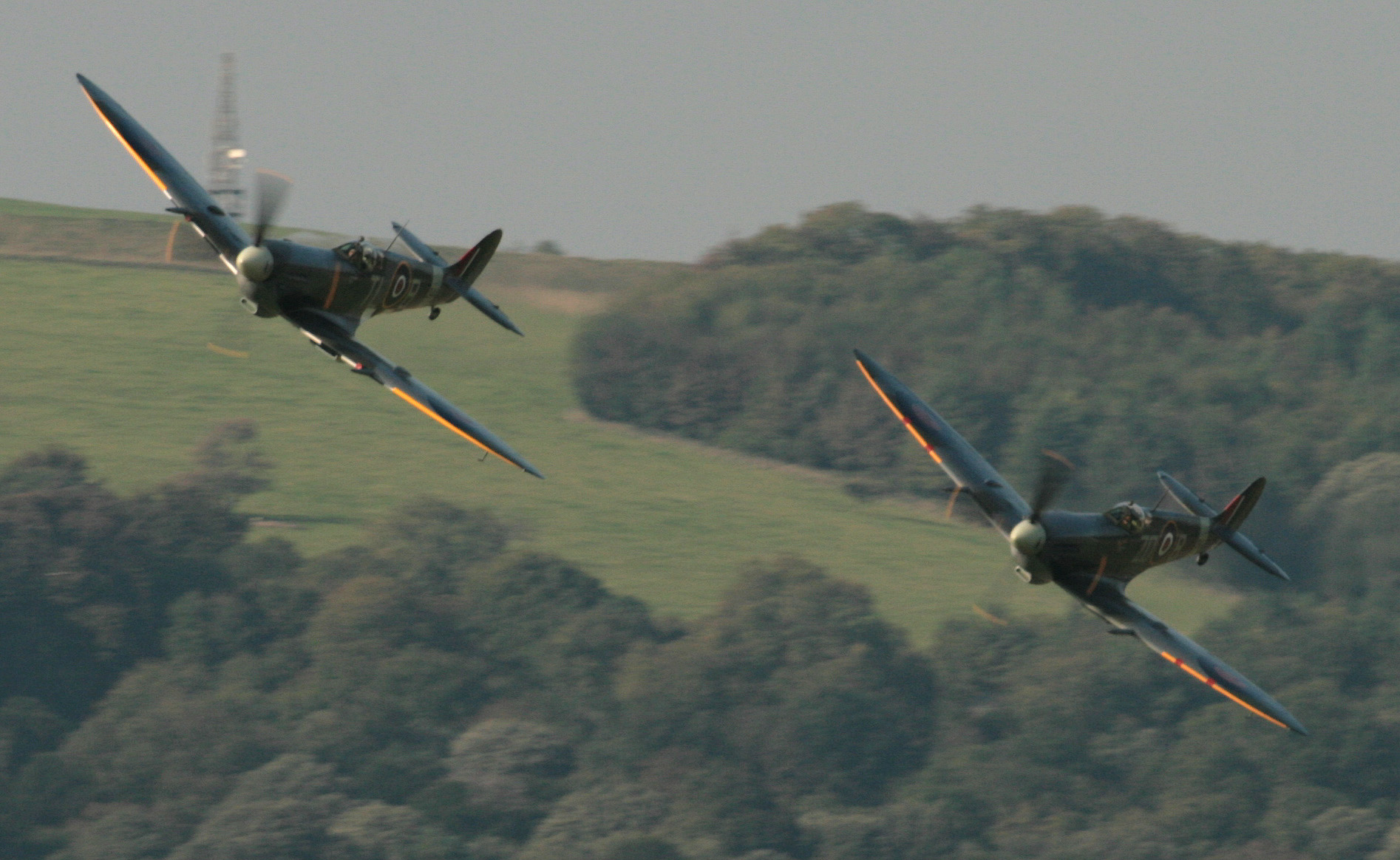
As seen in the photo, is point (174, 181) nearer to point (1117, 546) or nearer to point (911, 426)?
point (911, 426)

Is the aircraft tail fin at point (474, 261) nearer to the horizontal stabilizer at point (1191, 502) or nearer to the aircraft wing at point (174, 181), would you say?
the aircraft wing at point (174, 181)

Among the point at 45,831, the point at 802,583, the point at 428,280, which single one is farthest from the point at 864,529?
the point at 428,280

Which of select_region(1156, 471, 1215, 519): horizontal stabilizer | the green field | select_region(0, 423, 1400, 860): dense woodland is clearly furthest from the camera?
the green field

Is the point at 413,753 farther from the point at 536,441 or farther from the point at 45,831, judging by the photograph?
the point at 536,441

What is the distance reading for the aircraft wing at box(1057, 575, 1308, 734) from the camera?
41.4 metres

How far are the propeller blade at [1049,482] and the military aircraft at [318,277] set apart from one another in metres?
11.4

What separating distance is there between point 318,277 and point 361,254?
169cm

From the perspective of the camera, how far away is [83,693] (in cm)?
14838

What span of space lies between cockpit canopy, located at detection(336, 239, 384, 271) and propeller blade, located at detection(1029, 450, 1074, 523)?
1625cm

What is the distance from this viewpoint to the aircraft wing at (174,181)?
42.0 m

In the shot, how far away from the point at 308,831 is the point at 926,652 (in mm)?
54535

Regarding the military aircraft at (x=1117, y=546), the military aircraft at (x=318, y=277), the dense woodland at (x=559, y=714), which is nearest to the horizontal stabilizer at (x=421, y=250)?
the military aircraft at (x=318, y=277)

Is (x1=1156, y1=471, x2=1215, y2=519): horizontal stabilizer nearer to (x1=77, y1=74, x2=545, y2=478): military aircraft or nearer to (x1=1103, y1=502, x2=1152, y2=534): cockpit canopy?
(x1=1103, y1=502, x2=1152, y2=534): cockpit canopy

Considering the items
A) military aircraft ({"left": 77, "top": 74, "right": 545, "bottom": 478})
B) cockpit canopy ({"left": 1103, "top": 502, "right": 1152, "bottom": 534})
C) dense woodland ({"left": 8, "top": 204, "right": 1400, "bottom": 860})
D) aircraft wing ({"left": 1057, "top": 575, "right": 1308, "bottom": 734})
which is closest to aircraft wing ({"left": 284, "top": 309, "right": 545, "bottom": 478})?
military aircraft ({"left": 77, "top": 74, "right": 545, "bottom": 478})
